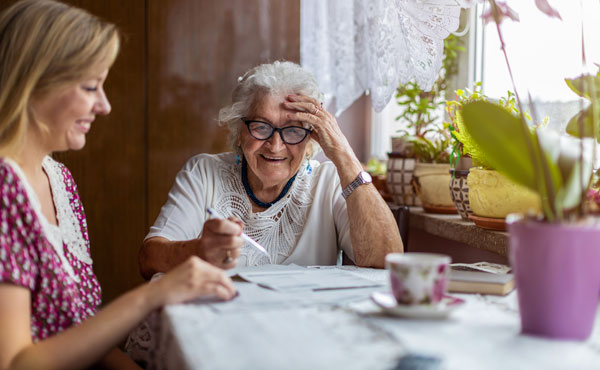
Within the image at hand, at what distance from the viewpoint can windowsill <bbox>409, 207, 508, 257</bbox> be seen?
156 cm

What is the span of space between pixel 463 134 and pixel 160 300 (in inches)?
40.6

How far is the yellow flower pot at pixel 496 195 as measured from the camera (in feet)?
5.05

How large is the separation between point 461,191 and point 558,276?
1.03m

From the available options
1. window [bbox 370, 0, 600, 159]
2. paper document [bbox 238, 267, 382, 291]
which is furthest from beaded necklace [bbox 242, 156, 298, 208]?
window [bbox 370, 0, 600, 159]

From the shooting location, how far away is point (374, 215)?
5.27ft

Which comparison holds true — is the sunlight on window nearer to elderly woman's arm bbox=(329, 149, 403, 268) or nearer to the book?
elderly woman's arm bbox=(329, 149, 403, 268)

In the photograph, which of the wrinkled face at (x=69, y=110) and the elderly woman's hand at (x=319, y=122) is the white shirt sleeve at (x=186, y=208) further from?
the wrinkled face at (x=69, y=110)

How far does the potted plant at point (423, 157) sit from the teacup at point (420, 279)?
4.00 feet

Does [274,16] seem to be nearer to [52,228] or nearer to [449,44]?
[449,44]

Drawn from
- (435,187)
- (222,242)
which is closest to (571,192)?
(222,242)

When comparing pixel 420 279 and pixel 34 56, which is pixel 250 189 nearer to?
pixel 34 56

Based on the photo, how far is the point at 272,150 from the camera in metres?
1.63

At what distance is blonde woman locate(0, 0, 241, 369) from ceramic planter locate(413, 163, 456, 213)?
108 centimetres

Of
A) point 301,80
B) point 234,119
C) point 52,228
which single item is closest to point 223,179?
point 234,119
